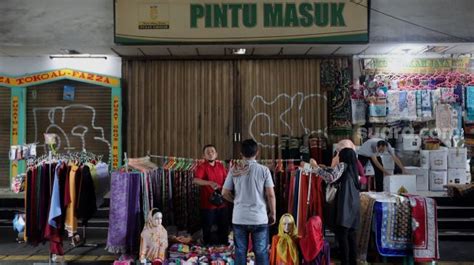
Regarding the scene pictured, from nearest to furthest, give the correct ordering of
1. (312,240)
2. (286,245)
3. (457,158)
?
(312,240) < (286,245) < (457,158)

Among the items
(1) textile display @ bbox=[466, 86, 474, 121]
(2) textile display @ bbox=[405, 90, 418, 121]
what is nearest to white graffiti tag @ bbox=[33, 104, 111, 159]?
(2) textile display @ bbox=[405, 90, 418, 121]

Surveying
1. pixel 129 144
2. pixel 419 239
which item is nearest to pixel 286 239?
pixel 419 239

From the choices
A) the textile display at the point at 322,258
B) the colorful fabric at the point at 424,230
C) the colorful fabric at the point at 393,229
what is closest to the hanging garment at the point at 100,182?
the textile display at the point at 322,258

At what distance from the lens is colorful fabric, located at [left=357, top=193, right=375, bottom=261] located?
6.32m

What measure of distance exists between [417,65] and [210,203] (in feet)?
19.1

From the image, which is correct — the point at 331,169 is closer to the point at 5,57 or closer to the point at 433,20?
the point at 433,20

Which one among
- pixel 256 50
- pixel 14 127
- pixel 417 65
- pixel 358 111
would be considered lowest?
pixel 14 127

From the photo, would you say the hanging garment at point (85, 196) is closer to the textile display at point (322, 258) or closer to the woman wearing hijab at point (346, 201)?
the textile display at point (322, 258)

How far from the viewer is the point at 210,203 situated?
257 inches

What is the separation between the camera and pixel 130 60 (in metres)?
9.72

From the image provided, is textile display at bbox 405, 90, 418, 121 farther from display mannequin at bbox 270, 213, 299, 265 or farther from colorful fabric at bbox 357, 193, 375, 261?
display mannequin at bbox 270, 213, 299, 265

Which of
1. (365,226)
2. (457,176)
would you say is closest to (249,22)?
(365,226)

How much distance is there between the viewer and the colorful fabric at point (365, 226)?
249 inches

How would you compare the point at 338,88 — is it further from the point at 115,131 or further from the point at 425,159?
the point at 115,131
